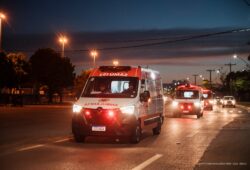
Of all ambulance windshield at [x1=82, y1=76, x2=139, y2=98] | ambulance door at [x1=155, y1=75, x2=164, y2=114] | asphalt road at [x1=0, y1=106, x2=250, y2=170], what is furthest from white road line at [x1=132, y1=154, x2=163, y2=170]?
ambulance door at [x1=155, y1=75, x2=164, y2=114]

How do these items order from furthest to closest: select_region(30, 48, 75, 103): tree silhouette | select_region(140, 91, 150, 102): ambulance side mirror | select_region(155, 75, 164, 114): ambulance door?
1. select_region(30, 48, 75, 103): tree silhouette
2. select_region(155, 75, 164, 114): ambulance door
3. select_region(140, 91, 150, 102): ambulance side mirror

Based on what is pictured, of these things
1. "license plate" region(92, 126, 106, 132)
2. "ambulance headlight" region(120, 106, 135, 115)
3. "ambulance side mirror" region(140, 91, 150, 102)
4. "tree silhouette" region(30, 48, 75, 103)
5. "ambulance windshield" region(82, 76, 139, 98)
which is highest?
"tree silhouette" region(30, 48, 75, 103)

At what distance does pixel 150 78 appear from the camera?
21.0 m

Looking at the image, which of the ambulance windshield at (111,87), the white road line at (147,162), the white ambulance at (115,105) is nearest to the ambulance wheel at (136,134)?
the white ambulance at (115,105)

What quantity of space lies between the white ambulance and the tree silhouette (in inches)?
2366

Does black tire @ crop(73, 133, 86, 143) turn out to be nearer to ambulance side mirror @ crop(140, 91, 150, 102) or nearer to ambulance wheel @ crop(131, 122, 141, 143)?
ambulance wheel @ crop(131, 122, 141, 143)

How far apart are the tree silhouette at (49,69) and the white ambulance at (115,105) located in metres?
60.1

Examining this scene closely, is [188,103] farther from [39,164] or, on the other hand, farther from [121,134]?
[39,164]

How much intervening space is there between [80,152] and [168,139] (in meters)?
5.29

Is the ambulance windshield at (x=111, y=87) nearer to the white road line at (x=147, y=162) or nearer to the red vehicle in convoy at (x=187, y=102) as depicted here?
the white road line at (x=147, y=162)

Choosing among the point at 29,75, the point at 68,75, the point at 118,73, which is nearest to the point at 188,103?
the point at 118,73

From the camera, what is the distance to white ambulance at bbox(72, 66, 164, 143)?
1728 cm

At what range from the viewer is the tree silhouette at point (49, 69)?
262ft

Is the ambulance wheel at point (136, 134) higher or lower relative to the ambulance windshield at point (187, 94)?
lower
